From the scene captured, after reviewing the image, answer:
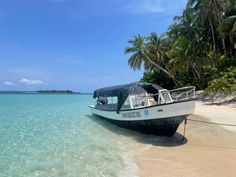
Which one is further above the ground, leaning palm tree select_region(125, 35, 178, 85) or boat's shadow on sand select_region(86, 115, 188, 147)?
leaning palm tree select_region(125, 35, 178, 85)

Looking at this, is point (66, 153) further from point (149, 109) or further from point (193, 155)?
point (193, 155)

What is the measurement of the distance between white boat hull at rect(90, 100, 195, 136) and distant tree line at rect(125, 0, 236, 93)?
1319 centimetres

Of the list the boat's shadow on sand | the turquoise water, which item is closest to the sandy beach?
the boat's shadow on sand

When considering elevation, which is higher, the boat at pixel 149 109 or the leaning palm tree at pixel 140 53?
the leaning palm tree at pixel 140 53

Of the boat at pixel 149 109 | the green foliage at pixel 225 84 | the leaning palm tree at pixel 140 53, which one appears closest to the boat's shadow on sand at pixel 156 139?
the boat at pixel 149 109

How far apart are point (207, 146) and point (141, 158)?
277 cm

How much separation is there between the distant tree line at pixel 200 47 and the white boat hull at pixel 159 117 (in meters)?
13.2

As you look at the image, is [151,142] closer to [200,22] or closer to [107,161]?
[107,161]

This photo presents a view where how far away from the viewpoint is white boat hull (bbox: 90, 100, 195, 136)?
34.0 feet

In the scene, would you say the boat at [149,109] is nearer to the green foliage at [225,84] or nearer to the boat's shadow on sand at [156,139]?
the boat's shadow on sand at [156,139]

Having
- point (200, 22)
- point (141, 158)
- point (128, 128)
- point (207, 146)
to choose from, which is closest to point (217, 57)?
point (200, 22)

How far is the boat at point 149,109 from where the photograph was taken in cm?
1041

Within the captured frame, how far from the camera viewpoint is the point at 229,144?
31.6 feet

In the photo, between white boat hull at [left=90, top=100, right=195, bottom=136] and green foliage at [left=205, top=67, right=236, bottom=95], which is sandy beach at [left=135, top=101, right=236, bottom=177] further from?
green foliage at [left=205, top=67, right=236, bottom=95]
